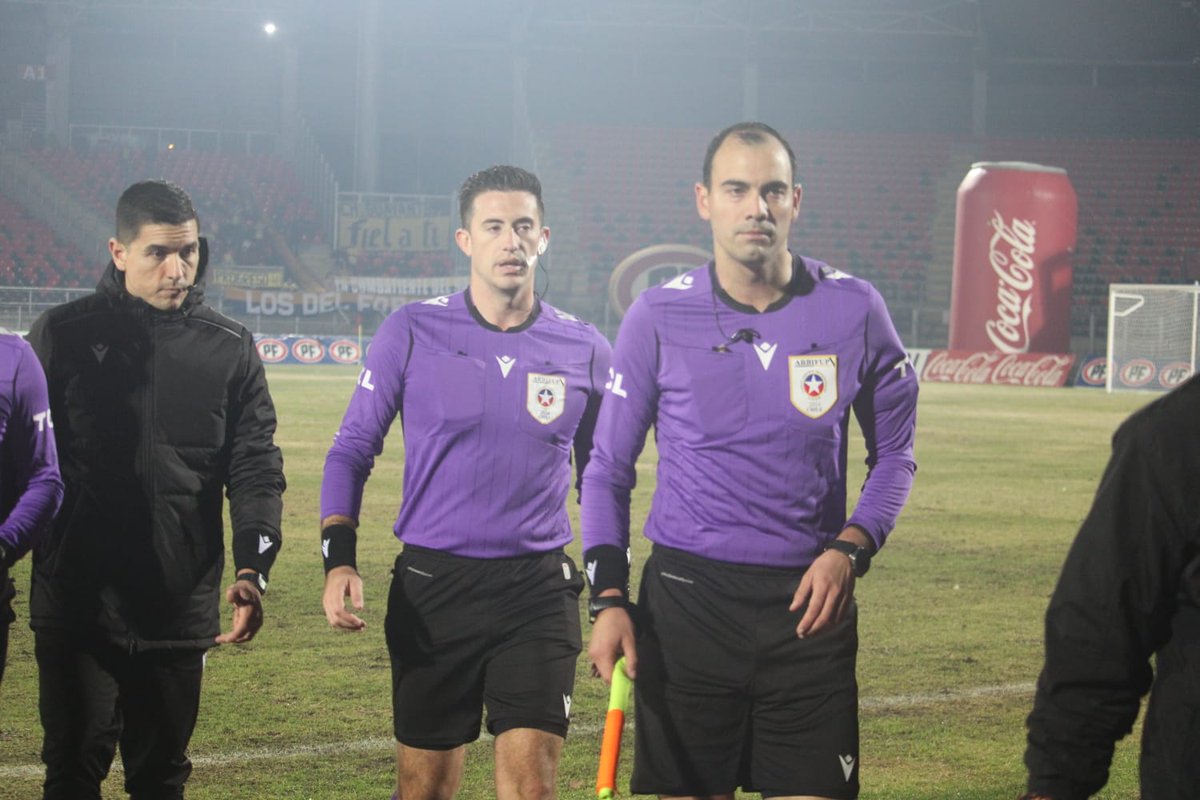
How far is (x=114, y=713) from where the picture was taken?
14.5 feet

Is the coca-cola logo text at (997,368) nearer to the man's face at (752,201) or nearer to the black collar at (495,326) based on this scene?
the black collar at (495,326)

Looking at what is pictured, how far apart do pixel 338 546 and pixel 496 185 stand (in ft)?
4.00

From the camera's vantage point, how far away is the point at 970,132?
49.5m

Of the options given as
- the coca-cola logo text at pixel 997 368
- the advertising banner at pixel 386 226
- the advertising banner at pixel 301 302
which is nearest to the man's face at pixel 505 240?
the coca-cola logo text at pixel 997 368

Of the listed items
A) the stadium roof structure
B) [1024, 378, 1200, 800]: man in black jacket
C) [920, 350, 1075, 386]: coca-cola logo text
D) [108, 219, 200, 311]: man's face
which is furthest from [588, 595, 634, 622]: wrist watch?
the stadium roof structure

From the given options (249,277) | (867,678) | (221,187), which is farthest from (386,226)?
(867,678)

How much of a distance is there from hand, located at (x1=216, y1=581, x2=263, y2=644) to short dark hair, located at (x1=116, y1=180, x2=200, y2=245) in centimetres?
114

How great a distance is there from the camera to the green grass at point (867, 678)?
5.99 m

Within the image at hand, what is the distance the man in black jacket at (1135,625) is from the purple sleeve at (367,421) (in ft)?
8.65

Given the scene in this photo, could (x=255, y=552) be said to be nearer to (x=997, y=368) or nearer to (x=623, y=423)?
(x=623, y=423)

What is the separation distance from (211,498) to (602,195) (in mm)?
43700

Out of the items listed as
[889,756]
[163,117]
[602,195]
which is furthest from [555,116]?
[889,756]

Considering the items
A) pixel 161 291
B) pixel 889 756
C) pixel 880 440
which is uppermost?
pixel 161 291

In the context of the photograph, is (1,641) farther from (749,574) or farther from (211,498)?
(749,574)
